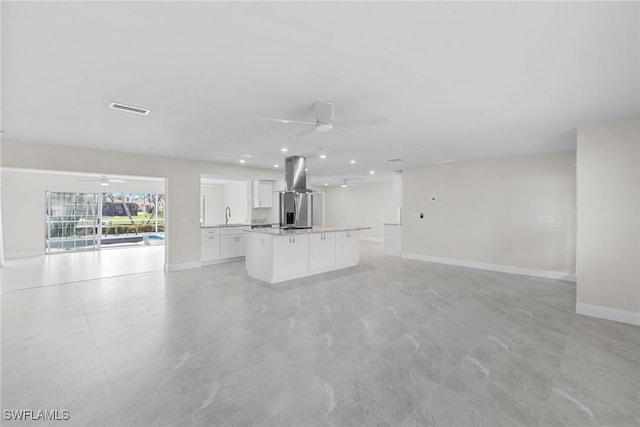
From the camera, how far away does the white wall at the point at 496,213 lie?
5.33 metres

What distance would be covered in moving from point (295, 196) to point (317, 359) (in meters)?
3.78

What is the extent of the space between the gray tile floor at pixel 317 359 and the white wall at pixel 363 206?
6836mm

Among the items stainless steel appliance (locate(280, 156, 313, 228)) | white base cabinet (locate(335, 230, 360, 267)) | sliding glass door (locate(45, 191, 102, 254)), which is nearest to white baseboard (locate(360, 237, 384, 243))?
white base cabinet (locate(335, 230, 360, 267))

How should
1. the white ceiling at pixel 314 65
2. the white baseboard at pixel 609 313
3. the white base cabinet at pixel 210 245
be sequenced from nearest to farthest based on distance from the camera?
the white ceiling at pixel 314 65 → the white baseboard at pixel 609 313 → the white base cabinet at pixel 210 245

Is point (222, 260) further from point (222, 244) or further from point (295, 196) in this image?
point (295, 196)

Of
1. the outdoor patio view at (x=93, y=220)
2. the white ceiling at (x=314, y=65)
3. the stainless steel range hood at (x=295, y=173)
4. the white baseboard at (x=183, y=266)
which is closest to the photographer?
the white ceiling at (x=314, y=65)

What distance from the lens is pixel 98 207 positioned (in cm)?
910

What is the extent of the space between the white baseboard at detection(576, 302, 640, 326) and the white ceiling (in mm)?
2397

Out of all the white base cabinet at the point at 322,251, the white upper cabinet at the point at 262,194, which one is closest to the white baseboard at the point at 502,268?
the white base cabinet at the point at 322,251

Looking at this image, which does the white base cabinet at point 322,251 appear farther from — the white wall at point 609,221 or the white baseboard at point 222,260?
the white wall at point 609,221

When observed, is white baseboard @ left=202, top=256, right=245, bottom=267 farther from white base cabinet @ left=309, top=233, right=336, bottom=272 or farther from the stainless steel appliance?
white base cabinet @ left=309, top=233, right=336, bottom=272

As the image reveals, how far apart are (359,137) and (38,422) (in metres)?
4.35

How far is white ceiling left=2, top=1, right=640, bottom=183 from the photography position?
1.57 m

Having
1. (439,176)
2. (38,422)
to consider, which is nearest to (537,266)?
(439,176)
